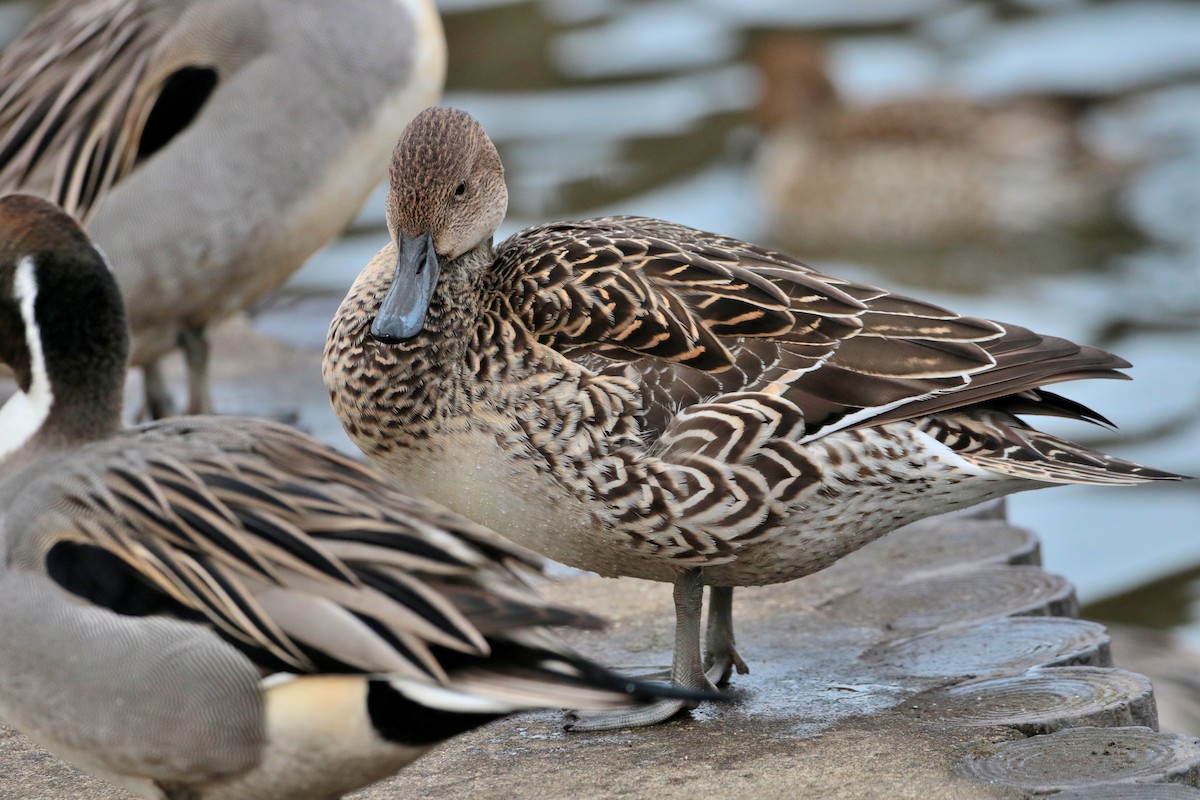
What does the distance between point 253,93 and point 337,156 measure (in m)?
0.30

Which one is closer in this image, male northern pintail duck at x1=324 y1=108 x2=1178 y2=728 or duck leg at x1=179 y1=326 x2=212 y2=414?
male northern pintail duck at x1=324 y1=108 x2=1178 y2=728

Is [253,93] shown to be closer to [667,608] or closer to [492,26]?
[667,608]

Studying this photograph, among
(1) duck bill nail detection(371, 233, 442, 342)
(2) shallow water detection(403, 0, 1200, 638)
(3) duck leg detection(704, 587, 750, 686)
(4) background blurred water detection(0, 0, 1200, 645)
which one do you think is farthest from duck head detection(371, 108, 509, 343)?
(2) shallow water detection(403, 0, 1200, 638)

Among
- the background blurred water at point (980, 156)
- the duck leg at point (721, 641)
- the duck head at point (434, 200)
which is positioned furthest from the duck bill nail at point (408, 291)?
the background blurred water at point (980, 156)

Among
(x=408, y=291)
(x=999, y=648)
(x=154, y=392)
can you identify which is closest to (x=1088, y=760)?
(x=999, y=648)

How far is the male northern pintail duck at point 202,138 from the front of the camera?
5.05 metres

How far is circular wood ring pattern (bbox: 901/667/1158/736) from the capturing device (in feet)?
11.3

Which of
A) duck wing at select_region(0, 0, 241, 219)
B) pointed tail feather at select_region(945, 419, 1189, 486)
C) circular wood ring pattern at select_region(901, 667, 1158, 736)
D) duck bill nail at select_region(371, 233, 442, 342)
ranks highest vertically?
duck wing at select_region(0, 0, 241, 219)

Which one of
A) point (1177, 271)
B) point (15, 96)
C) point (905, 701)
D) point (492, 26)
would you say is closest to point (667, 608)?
point (905, 701)

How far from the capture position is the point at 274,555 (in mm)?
2744

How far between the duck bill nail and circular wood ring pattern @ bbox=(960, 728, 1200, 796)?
143 centimetres

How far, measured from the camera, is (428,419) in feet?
12.3

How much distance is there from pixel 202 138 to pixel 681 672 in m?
2.31

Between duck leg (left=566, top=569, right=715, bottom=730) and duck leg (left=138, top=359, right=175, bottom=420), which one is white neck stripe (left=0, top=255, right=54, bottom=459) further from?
duck leg (left=138, top=359, right=175, bottom=420)
